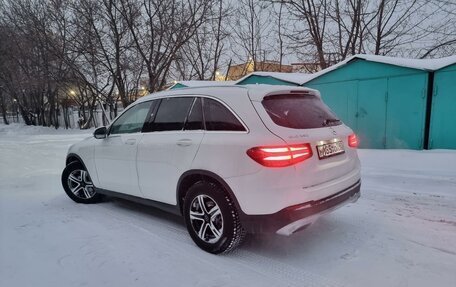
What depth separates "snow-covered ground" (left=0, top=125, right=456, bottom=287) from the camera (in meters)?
2.79

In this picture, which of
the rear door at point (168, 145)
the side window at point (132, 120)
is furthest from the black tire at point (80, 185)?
the rear door at point (168, 145)

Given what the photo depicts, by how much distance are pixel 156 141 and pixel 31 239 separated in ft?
5.92

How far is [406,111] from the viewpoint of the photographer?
8.53 meters

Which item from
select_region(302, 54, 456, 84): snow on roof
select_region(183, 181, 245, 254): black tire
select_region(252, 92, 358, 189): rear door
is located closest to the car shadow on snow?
select_region(183, 181, 245, 254): black tire

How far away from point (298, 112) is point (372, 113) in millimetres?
6976

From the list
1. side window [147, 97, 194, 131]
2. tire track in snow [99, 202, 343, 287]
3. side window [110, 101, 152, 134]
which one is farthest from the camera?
side window [110, 101, 152, 134]

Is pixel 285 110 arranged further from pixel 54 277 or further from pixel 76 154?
pixel 76 154

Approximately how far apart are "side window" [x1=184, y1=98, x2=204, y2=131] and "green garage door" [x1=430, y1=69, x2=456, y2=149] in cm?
710

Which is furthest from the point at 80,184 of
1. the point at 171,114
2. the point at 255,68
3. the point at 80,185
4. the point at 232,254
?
the point at 255,68

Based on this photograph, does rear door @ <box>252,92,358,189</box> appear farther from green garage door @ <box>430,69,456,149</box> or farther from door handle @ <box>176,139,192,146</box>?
green garage door @ <box>430,69,456,149</box>

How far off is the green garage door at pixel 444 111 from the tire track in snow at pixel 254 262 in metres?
6.95

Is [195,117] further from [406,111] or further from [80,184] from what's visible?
[406,111]

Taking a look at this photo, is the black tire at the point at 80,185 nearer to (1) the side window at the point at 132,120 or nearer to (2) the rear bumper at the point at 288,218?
(1) the side window at the point at 132,120

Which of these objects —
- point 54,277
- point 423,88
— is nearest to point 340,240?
point 54,277
